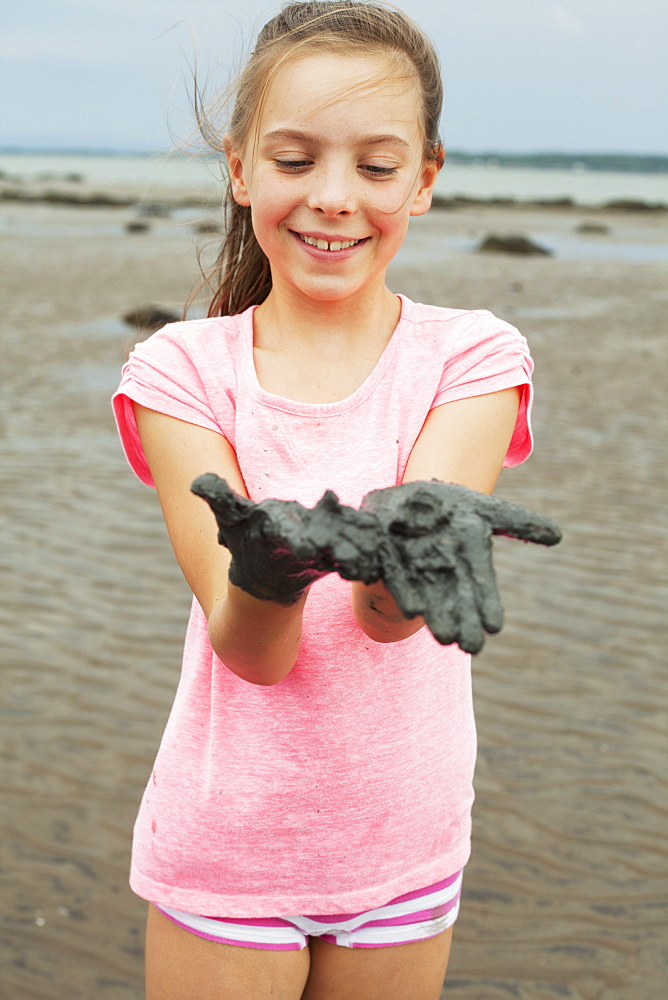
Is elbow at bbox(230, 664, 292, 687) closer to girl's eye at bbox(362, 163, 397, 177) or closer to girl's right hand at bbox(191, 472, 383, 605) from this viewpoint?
girl's right hand at bbox(191, 472, 383, 605)

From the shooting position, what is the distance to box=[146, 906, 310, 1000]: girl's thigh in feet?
6.24

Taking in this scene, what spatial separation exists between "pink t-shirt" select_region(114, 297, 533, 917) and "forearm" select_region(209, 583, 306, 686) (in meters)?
0.21

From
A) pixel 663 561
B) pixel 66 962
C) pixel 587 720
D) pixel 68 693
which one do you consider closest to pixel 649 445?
pixel 663 561

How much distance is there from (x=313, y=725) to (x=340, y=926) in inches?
15.7

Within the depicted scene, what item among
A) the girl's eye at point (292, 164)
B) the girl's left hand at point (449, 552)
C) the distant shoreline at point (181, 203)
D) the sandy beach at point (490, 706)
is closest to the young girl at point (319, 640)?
the girl's eye at point (292, 164)

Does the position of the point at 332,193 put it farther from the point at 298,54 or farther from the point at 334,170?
the point at 298,54

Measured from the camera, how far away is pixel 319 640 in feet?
6.24

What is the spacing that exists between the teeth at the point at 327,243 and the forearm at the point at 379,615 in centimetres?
71

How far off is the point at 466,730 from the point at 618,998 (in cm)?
207

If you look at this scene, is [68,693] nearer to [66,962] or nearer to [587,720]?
[66,962]

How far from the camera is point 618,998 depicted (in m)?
3.56

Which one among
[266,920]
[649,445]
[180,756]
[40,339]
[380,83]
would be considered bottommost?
[40,339]

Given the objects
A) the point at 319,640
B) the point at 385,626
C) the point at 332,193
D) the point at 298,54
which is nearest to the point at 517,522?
the point at 385,626

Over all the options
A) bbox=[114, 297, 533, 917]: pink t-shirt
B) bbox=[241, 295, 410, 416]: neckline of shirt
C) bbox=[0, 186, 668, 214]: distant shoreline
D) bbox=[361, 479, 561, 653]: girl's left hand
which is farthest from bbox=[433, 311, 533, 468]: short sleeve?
bbox=[0, 186, 668, 214]: distant shoreline
